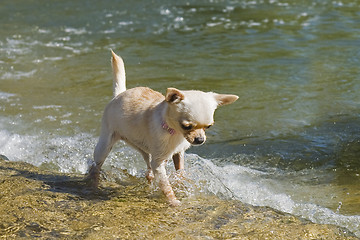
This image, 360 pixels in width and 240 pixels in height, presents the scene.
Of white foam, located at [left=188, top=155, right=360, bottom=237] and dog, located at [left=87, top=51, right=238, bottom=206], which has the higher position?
dog, located at [left=87, top=51, right=238, bottom=206]

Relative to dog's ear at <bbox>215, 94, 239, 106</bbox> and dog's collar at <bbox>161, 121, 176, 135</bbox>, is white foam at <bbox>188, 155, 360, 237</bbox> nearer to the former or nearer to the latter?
dog's collar at <bbox>161, 121, 176, 135</bbox>

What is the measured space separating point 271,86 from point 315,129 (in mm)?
1983

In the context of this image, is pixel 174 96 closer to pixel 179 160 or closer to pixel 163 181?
pixel 163 181

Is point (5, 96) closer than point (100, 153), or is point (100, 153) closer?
point (100, 153)

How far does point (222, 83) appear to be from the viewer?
9.96 metres

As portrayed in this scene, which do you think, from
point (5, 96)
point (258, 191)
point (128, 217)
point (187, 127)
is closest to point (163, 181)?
point (128, 217)

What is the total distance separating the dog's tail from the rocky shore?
1.07 meters

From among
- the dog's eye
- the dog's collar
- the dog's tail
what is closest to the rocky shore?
the dog's collar

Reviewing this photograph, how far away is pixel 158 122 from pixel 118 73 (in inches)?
42.4

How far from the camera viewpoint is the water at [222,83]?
21.0ft

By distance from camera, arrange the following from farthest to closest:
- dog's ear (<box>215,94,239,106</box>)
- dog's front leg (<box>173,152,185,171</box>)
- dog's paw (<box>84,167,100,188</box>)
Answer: dog's paw (<box>84,167,100,188</box>)
dog's front leg (<box>173,152,185,171</box>)
dog's ear (<box>215,94,239,106</box>)

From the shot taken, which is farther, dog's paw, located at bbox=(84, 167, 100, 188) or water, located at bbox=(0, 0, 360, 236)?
water, located at bbox=(0, 0, 360, 236)

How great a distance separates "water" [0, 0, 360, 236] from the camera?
21.0 ft

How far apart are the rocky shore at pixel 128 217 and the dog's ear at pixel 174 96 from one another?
989mm
